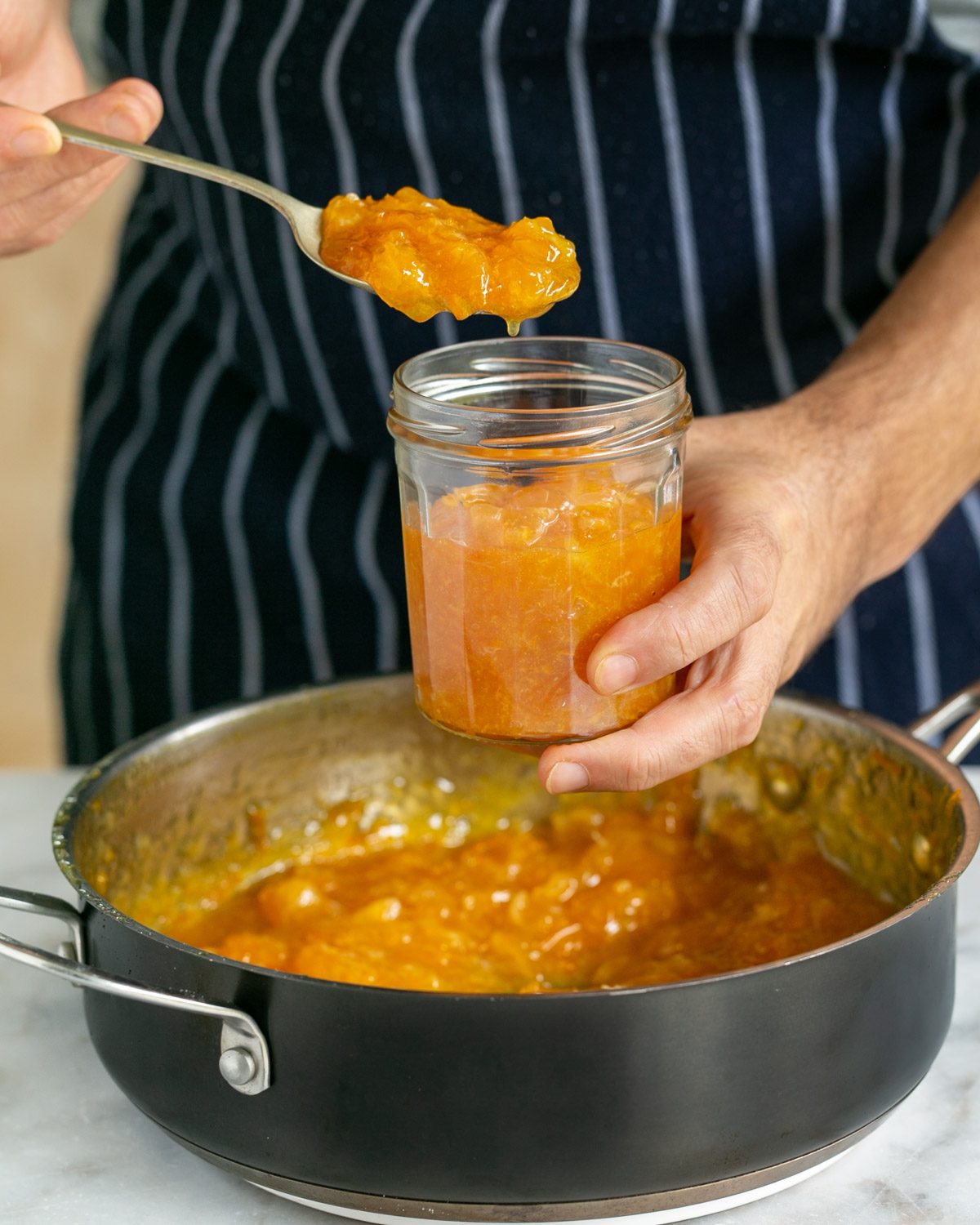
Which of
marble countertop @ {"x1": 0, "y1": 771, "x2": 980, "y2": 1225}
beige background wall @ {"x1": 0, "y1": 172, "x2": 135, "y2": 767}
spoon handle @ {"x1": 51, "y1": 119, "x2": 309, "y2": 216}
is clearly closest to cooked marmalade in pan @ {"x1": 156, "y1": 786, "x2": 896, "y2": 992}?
marble countertop @ {"x1": 0, "y1": 771, "x2": 980, "y2": 1225}

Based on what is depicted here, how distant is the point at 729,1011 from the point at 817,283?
0.81 m

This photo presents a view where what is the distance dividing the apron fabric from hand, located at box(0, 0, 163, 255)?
133 mm

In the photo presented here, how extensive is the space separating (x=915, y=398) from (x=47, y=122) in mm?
678

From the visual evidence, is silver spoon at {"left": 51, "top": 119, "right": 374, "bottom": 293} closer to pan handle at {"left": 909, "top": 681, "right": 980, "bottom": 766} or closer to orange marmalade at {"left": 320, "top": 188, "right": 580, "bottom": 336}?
orange marmalade at {"left": 320, "top": 188, "right": 580, "bottom": 336}

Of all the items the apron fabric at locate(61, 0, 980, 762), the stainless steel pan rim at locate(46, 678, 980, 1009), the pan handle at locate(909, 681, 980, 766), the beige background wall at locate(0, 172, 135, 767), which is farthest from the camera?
the beige background wall at locate(0, 172, 135, 767)

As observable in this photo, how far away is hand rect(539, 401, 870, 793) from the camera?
864 millimetres

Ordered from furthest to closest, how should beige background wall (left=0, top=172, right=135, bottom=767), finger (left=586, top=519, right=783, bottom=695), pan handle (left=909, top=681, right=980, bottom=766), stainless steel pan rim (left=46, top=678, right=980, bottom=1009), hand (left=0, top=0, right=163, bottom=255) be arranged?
beige background wall (left=0, top=172, right=135, bottom=767)
pan handle (left=909, top=681, right=980, bottom=766)
hand (left=0, top=0, right=163, bottom=255)
finger (left=586, top=519, right=783, bottom=695)
stainless steel pan rim (left=46, top=678, right=980, bottom=1009)

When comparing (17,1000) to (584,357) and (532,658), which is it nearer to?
(532,658)

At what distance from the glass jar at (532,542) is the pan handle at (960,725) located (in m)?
0.26

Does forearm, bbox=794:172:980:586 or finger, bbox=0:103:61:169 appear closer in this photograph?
finger, bbox=0:103:61:169

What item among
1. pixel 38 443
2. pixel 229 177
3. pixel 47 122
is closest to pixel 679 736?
pixel 229 177

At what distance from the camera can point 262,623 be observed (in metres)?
1.56

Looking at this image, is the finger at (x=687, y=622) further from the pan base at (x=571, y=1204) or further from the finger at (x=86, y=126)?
the finger at (x=86, y=126)

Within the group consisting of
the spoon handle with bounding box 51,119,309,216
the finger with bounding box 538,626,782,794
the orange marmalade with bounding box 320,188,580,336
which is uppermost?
the spoon handle with bounding box 51,119,309,216
